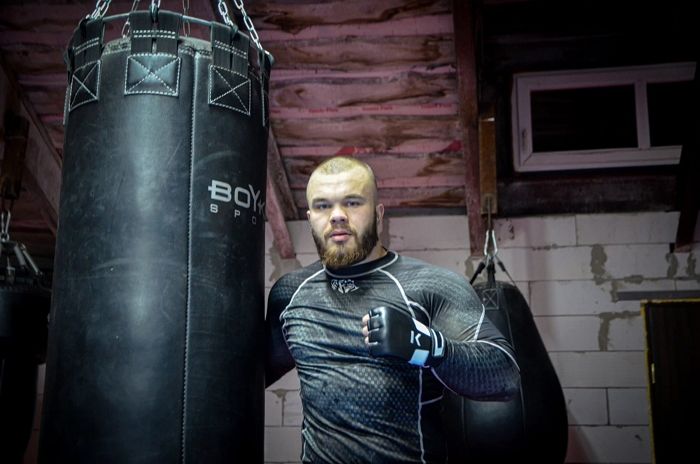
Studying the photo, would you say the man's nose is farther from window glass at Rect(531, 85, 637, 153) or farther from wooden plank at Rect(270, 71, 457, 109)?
window glass at Rect(531, 85, 637, 153)

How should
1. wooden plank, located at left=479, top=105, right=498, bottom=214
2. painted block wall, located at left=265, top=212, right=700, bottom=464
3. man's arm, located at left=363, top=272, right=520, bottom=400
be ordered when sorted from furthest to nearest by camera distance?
painted block wall, located at left=265, top=212, right=700, bottom=464
wooden plank, located at left=479, top=105, right=498, bottom=214
man's arm, located at left=363, top=272, right=520, bottom=400

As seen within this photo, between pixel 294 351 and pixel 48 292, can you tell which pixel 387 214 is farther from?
pixel 294 351

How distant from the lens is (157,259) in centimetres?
173

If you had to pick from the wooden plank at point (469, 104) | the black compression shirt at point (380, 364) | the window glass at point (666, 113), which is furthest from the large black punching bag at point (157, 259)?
the window glass at point (666, 113)

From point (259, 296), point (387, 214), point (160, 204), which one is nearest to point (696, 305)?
point (387, 214)

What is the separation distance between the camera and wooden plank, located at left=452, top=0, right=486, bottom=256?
3.42 metres

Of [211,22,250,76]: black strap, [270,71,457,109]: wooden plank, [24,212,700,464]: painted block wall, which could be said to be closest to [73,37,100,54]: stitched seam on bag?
[211,22,250,76]: black strap

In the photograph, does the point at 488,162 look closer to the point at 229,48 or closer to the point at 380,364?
the point at 380,364

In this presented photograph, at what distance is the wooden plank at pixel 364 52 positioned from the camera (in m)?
3.79

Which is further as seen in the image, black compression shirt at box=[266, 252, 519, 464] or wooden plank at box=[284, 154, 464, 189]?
wooden plank at box=[284, 154, 464, 189]

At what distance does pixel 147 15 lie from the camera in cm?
190

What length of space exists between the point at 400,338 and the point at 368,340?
9cm

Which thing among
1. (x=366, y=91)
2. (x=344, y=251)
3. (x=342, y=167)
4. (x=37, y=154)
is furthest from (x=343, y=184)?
(x=37, y=154)

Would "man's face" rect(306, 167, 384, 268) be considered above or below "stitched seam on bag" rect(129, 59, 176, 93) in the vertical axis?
below
